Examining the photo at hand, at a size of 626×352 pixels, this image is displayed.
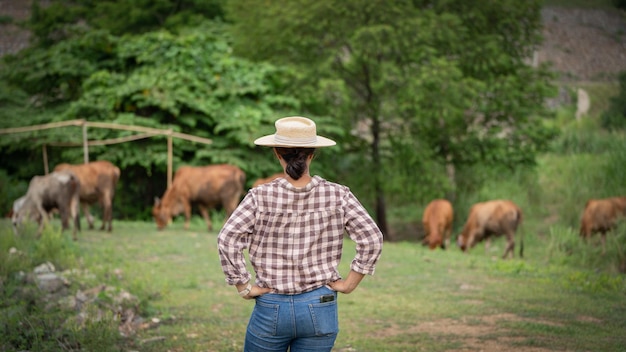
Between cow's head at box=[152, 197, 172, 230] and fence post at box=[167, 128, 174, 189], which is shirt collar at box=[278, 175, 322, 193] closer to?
cow's head at box=[152, 197, 172, 230]

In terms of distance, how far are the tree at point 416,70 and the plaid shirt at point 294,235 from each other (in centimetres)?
1670

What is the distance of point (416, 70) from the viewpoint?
71.8 ft

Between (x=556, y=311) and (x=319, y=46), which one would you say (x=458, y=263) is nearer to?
(x=556, y=311)

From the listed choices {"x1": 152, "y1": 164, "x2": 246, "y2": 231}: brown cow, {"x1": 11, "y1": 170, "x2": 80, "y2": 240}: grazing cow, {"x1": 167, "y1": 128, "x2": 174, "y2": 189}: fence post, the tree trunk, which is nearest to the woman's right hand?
{"x1": 11, "y1": 170, "x2": 80, "y2": 240}: grazing cow

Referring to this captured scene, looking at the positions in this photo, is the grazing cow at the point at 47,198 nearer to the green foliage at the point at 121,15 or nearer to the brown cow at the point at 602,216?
the brown cow at the point at 602,216

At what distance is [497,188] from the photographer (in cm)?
2642

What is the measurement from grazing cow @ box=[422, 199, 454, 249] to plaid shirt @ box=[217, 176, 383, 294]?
14.1 metres

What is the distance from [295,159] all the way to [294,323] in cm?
85

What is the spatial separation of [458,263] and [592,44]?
1464cm

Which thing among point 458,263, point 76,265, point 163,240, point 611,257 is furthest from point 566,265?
point 76,265

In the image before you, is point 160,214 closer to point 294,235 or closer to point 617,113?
point 294,235

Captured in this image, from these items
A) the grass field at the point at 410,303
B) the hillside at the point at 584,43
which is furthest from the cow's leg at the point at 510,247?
the hillside at the point at 584,43

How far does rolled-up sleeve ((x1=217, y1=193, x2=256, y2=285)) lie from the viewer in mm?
4352

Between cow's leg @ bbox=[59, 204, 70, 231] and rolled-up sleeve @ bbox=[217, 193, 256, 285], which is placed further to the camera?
cow's leg @ bbox=[59, 204, 70, 231]
